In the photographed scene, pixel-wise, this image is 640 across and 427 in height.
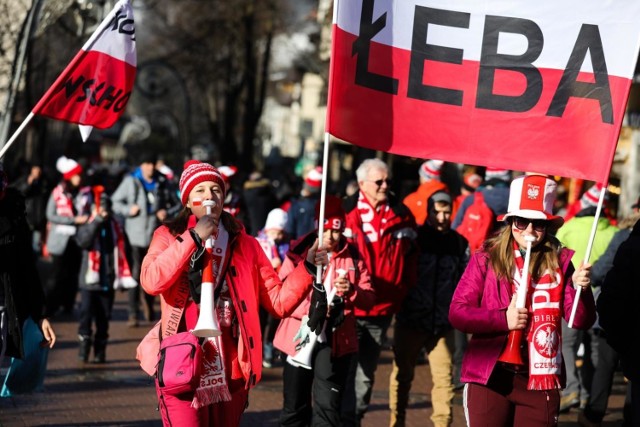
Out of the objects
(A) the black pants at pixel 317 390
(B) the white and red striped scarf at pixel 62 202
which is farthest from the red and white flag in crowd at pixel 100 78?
(B) the white and red striped scarf at pixel 62 202

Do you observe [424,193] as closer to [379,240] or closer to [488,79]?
[379,240]

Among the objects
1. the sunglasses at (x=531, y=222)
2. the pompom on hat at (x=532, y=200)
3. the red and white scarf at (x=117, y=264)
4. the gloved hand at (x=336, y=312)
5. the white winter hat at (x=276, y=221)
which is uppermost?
the pompom on hat at (x=532, y=200)

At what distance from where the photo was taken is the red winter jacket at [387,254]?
8367 mm

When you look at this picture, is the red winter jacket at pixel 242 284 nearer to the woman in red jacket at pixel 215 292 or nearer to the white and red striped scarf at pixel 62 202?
the woman in red jacket at pixel 215 292

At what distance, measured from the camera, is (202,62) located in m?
43.9

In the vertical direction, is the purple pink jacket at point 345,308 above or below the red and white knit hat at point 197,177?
below

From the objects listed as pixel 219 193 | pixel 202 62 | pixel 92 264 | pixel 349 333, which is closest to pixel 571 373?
pixel 349 333

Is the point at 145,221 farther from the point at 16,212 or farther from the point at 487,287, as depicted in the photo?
the point at 487,287

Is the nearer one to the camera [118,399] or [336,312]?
[336,312]

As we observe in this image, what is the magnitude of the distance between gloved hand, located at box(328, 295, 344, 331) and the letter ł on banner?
1.80 meters

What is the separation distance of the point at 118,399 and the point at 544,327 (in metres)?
5.01

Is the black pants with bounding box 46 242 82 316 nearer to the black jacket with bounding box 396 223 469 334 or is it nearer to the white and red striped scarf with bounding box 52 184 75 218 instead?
the white and red striped scarf with bounding box 52 184 75 218

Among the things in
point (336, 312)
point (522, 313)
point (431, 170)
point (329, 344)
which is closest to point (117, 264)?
point (431, 170)

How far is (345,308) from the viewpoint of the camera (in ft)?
25.2
